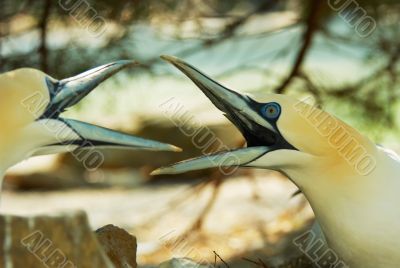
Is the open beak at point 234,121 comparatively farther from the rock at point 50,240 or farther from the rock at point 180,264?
the rock at point 50,240

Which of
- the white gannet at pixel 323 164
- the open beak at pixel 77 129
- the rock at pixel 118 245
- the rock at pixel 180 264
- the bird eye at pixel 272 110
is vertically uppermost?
the open beak at pixel 77 129

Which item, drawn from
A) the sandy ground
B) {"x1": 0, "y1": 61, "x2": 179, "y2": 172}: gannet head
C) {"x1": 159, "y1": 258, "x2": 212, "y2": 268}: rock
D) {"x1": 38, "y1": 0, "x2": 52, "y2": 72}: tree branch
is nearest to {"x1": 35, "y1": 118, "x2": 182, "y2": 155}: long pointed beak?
{"x1": 0, "y1": 61, "x2": 179, "y2": 172}: gannet head

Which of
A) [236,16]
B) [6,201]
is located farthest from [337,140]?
[6,201]

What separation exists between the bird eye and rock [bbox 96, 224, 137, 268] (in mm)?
632

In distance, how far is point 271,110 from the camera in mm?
3125

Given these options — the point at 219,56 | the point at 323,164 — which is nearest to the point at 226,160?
the point at 323,164

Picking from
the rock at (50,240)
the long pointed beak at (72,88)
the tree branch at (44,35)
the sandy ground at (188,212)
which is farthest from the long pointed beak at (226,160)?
the tree branch at (44,35)

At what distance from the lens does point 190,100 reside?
678 centimetres

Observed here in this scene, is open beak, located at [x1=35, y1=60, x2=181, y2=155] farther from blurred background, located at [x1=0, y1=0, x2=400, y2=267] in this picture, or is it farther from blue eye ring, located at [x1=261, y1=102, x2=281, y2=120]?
blurred background, located at [x1=0, y1=0, x2=400, y2=267]

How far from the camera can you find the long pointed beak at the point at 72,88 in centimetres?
310

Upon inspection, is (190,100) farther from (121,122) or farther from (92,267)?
(92,267)

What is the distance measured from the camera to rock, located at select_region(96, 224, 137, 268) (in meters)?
3.29

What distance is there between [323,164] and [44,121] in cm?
84

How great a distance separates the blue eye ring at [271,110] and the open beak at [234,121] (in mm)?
16
